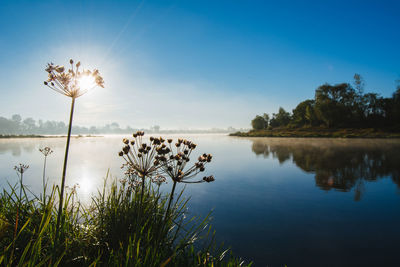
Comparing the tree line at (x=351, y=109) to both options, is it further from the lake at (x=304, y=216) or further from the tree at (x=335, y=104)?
the lake at (x=304, y=216)

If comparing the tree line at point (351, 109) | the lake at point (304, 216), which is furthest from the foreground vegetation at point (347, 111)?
the lake at point (304, 216)

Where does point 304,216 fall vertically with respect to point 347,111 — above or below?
below

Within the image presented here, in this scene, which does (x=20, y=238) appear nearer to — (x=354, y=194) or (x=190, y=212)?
(x=190, y=212)

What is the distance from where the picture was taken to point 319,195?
820 centimetres

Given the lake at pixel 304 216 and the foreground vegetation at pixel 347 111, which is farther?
the foreground vegetation at pixel 347 111

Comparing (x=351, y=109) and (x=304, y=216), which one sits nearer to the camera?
(x=304, y=216)

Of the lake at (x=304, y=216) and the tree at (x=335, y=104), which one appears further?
the tree at (x=335, y=104)

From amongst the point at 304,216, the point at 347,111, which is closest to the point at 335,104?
the point at 347,111

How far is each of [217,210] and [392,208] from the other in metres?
6.08

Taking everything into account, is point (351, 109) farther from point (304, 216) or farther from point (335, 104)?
point (304, 216)

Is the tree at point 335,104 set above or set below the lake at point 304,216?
above

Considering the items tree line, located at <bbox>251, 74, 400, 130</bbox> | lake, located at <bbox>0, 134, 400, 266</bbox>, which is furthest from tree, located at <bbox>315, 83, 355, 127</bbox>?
lake, located at <bbox>0, 134, 400, 266</bbox>

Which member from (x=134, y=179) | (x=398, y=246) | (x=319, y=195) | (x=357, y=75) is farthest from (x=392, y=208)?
(x=357, y=75)

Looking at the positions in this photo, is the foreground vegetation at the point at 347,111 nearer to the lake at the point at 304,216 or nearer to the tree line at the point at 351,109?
the tree line at the point at 351,109
